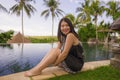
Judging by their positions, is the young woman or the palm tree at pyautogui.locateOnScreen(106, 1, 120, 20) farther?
the palm tree at pyautogui.locateOnScreen(106, 1, 120, 20)

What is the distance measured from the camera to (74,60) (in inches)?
168

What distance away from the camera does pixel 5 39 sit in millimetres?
29750

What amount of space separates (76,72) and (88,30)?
32.2 meters

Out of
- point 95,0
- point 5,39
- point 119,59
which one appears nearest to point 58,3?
point 95,0

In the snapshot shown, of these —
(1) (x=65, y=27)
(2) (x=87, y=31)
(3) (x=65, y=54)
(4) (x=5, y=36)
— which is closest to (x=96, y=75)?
(3) (x=65, y=54)

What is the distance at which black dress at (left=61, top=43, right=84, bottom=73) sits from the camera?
13.9 feet

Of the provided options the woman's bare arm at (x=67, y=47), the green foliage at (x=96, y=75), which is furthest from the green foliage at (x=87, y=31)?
the woman's bare arm at (x=67, y=47)

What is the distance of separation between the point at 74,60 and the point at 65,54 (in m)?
0.28

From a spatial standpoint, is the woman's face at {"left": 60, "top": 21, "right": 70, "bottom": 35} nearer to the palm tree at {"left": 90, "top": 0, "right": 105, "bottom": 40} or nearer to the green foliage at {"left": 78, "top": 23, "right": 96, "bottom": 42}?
the green foliage at {"left": 78, "top": 23, "right": 96, "bottom": 42}

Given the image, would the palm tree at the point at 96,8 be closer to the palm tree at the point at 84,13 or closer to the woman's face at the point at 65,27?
the palm tree at the point at 84,13

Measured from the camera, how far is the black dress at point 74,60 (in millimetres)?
4242

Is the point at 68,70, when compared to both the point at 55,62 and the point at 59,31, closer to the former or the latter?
the point at 55,62

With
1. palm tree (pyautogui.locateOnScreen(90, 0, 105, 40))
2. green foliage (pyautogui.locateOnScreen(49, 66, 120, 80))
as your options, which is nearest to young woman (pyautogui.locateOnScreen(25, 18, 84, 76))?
green foliage (pyautogui.locateOnScreen(49, 66, 120, 80))

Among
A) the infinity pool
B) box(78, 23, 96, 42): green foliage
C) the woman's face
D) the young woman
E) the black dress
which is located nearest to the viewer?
the young woman
